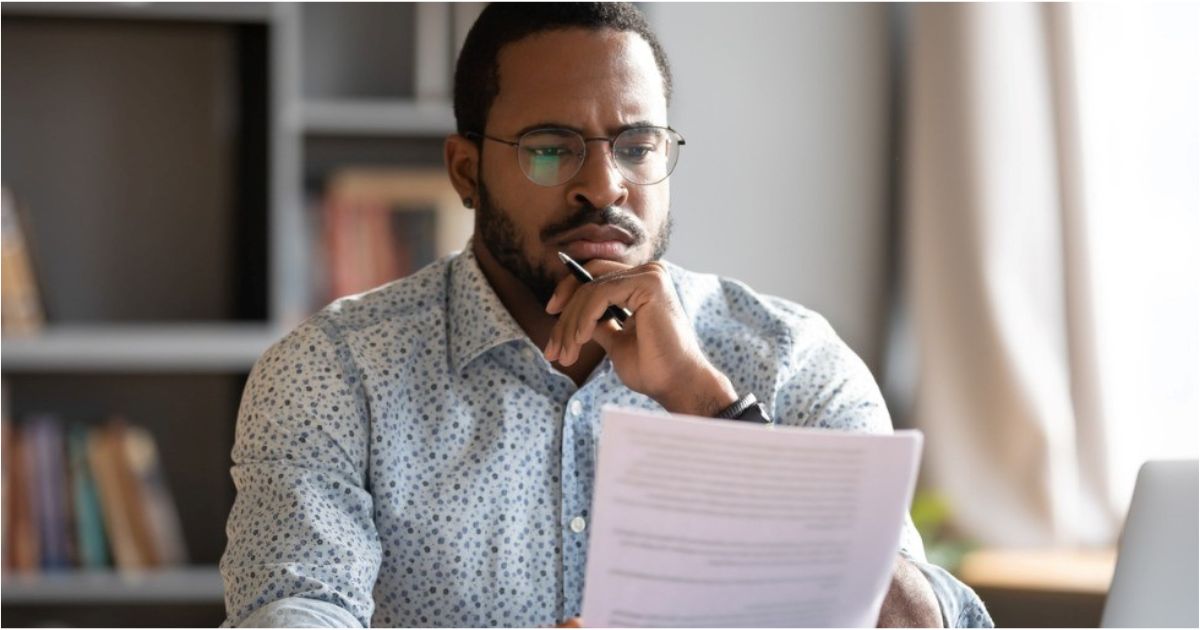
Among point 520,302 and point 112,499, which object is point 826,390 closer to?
point 520,302

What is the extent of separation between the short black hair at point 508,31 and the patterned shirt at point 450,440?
0.19 meters

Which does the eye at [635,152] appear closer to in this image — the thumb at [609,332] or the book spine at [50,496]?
the thumb at [609,332]

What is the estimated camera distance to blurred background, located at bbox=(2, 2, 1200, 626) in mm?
2580

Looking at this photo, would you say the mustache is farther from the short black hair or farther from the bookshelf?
the bookshelf

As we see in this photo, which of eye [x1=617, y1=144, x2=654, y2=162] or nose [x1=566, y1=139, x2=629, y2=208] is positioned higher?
eye [x1=617, y1=144, x2=654, y2=162]

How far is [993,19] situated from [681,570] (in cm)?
213

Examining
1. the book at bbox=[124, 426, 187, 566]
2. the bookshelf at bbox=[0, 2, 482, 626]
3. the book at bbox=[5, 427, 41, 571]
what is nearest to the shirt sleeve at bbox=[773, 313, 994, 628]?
the bookshelf at bbox=[0, 2, 482, 626]

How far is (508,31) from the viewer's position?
1632 millimetres

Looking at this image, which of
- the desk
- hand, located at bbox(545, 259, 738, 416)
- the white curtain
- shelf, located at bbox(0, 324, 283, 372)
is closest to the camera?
hand, located at bbox(545, 259, 738, 416)

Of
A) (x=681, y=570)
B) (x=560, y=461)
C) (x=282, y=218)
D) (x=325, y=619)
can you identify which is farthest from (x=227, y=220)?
(x=681, y=570)

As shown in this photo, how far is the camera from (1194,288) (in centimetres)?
246

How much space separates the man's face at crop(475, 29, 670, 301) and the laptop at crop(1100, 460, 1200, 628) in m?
0.56

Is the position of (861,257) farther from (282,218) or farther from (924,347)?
(282,218)

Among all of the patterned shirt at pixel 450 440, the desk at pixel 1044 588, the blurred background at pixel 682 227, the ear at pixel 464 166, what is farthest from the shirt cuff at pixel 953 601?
the blurred background at pixel 682 227
